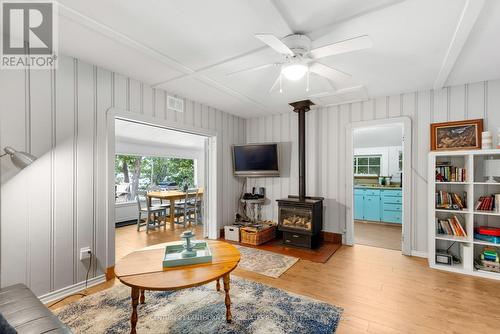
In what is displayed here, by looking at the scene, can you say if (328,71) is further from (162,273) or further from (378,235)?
(378,235)

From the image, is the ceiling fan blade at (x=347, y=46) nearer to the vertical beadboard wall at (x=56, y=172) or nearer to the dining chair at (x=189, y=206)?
the vertical beadboard wall at (x=56, y=172)

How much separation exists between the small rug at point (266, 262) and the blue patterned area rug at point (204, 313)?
46 centimetres

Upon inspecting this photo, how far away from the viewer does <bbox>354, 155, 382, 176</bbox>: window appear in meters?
6.30

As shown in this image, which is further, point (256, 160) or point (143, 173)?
point (143, 173)

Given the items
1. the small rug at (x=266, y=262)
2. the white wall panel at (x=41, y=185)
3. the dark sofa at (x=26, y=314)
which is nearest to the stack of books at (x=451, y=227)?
the small rug at (x=266, y=262)

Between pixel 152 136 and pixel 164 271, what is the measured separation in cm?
475

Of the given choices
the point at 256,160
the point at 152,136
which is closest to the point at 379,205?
the point at 256,160

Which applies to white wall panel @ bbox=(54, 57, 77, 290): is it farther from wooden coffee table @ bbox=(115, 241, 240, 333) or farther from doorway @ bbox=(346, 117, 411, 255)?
doorway @ bbox=(346, 117, 411, 255)

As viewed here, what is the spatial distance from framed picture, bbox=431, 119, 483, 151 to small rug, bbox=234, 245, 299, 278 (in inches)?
Result: 103

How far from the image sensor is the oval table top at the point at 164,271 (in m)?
1.60

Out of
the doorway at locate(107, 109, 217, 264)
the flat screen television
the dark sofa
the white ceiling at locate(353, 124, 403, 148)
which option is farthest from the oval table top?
the white ceiling at locate(353, 124, 403, 148)

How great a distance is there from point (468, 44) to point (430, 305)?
8.24 feet

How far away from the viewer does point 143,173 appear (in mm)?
6891

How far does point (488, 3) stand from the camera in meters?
1.64
